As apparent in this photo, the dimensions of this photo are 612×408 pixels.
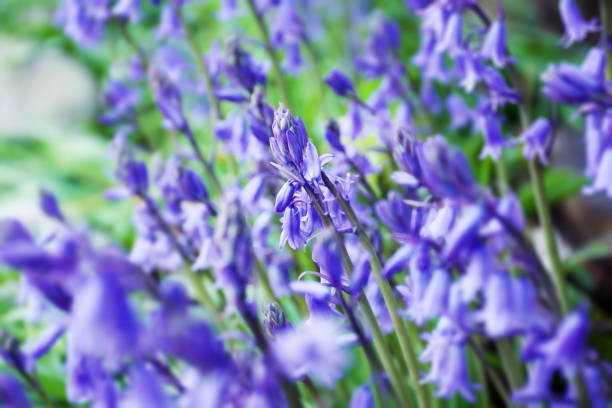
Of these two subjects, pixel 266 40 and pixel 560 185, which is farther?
pixel 560 185

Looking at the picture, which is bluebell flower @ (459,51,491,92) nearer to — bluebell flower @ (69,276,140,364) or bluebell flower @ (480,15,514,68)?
bluebell flower @ (480,15,514,68)

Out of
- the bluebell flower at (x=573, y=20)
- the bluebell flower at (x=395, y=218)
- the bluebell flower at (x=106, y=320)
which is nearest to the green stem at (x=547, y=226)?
the bluebell flower at (x=573, y=20)

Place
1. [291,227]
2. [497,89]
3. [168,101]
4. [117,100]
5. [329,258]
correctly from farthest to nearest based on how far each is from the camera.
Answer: [117,100]
[168,101]
[497,89]
[291,227]
[329,258]

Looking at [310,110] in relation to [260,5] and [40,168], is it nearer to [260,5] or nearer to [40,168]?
[260,5]

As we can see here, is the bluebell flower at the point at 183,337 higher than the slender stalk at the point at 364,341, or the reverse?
the bluebell flower at the point at 183,337

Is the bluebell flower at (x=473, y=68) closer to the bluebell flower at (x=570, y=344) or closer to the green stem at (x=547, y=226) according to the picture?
the green stem at (x=547, y=226)

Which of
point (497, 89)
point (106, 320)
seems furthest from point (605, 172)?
point (106, 320)

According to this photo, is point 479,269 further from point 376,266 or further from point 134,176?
point 134,176

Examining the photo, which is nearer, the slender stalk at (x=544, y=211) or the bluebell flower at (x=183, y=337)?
the bluebell flower at (x=183, y=337)

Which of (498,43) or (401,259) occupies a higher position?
(498,43)

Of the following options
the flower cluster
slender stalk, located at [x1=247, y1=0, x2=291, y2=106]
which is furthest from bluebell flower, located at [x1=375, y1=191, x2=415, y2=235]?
slender stalk, located at [x1=247, y1=0, x2=291, y2=106]

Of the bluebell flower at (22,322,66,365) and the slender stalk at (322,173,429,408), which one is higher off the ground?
the bluebell flower at (22,322,66,365)

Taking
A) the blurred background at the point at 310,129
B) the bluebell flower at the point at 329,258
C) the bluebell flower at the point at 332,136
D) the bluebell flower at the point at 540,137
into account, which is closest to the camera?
the bluebell flower at the point at 329,258
